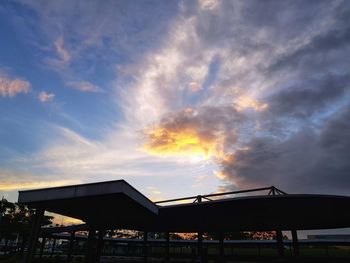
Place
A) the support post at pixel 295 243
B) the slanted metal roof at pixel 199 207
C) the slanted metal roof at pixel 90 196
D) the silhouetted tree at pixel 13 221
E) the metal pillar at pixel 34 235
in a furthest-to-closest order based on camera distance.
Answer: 1. the silhouetted tree at pixel 13 221
2. the support post at pixel 295 243
3. the metal pillar at pixel 34 235
4. the slanted metal roof at pixel 199 207
5. the slanted metal roof at pixel 90 196

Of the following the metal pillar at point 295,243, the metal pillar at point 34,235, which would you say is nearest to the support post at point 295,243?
the metal pillar at point 295,243

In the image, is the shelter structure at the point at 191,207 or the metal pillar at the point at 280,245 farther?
the metal pillar at the point at 280,245

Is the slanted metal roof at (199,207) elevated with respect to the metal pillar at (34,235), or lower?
elevated

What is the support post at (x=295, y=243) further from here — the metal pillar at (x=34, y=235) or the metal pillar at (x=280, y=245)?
the metal pillar at (x=34, y=235)

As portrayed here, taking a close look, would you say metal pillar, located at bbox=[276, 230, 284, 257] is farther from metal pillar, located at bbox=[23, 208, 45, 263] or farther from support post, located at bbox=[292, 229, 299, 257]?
metal pillar, located at bbox=[23, 208, 45, 263]

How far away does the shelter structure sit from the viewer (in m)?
16.8

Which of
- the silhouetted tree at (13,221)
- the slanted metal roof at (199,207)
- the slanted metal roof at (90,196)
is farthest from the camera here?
the silhouetted tree at (13,221)

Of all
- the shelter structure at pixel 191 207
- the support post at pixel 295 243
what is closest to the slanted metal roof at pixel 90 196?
the shelter structure at pixel 191 207

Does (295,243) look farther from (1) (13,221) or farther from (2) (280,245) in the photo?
(1) (13,221)

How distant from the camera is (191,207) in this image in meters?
23.3

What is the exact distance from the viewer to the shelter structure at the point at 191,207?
55.0 feet

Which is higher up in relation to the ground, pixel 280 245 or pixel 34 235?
pixel 34 235

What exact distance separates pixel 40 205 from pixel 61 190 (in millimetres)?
3055

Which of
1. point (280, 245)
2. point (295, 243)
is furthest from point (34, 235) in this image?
point (295, 243)
